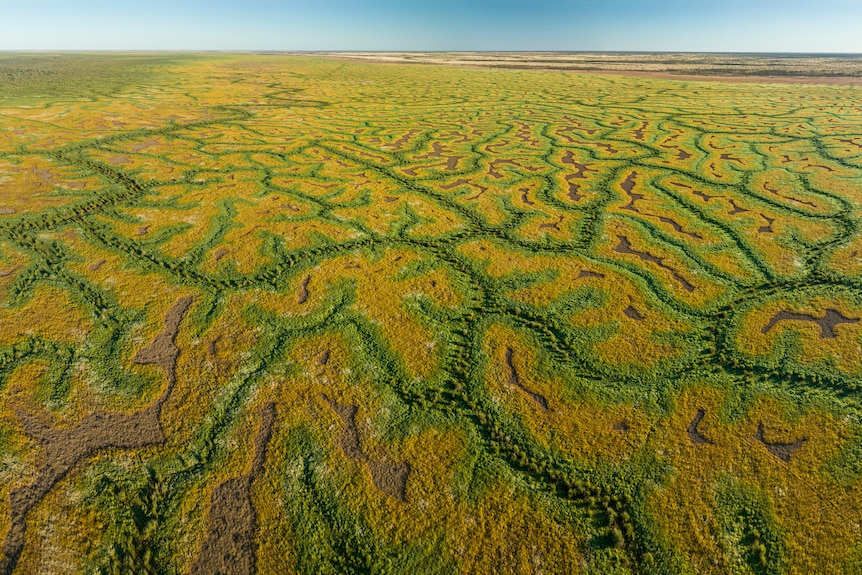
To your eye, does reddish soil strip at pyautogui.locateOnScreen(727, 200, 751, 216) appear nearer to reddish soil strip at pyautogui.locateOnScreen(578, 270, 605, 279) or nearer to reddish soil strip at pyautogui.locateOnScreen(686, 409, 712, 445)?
reddish soil strip at pyautogui.locateOnScreen(578, 270, 605, 279)

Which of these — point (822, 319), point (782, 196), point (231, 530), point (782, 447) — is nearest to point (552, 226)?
point (822, 319)

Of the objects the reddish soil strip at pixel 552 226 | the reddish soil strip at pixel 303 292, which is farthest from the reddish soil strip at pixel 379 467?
the reddish soil strip at pixel 552 226

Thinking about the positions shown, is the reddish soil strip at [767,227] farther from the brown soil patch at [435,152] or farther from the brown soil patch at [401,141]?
the brown soil patch at [401,141]

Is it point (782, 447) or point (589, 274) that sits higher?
point (589, 274)

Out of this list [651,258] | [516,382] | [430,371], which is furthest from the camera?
[651,258]

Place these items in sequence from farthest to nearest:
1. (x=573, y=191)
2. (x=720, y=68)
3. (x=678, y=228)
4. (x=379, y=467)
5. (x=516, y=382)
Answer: (x=720, y=68)
(x=573, y=191)
(x=678, y=228)
(x=516, y=382)
(x=379, y=467)

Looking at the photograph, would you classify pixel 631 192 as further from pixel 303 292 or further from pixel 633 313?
pixel 303 292
